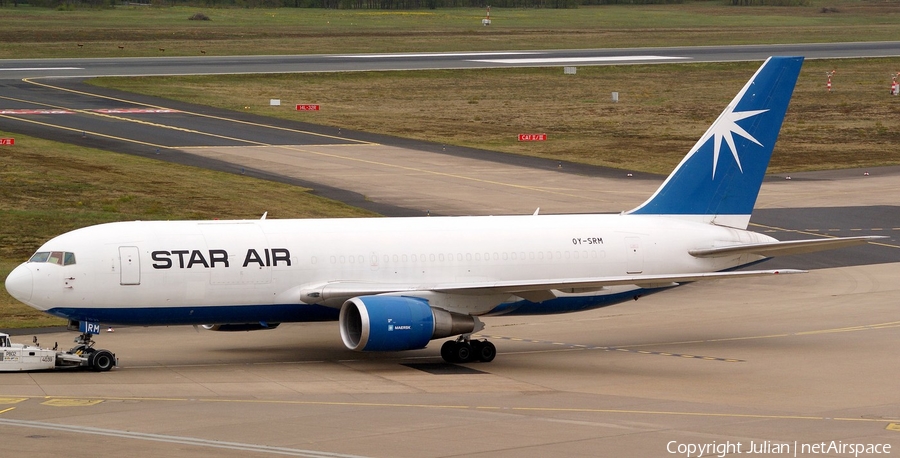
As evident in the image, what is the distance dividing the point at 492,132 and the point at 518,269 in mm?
49423

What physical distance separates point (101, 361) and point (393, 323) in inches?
304

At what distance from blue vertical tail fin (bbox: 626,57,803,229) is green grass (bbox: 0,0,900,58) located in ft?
338

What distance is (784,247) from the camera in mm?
35219

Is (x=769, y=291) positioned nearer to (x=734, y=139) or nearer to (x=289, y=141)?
(x=734, y=139)

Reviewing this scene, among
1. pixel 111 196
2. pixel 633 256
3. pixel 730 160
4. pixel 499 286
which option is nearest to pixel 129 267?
pixel 499 286

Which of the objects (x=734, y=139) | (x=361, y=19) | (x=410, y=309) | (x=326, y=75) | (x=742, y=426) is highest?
(x=361, y=19)

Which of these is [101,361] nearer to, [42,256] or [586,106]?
[42,256]

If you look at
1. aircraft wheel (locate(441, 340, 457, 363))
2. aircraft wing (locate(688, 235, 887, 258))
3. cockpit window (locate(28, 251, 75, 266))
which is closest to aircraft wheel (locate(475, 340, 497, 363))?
aircraft wheel (locate(441, 340, 457, 363))

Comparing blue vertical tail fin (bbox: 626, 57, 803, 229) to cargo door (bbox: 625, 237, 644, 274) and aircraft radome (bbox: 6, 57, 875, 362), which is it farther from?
cargo door (bbox: 625, 237, 644, 274)

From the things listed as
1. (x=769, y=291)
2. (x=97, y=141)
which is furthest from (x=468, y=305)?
(x=97, y=141)

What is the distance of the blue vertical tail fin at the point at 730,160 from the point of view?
38.6 m

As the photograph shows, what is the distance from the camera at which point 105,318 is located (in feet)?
105

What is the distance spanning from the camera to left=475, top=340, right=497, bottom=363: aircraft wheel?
34125 millimetres

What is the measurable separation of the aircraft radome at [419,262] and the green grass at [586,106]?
1258 inches
